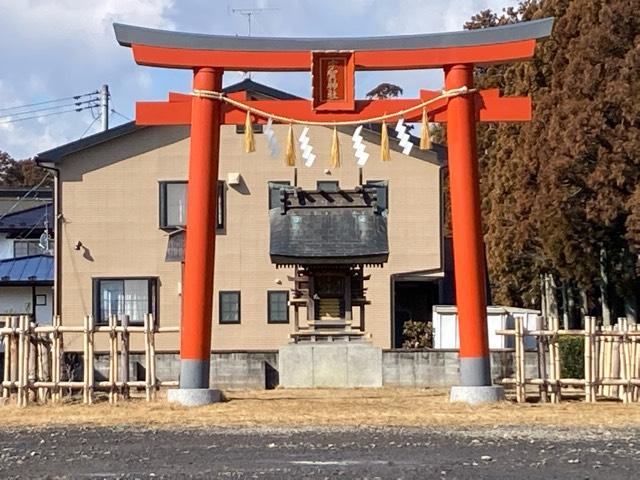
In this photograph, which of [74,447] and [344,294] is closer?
[74,447]

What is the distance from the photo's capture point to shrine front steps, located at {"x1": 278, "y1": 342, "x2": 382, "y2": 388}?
65.3 ft

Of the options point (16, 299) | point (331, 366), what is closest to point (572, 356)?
point (331, 366)

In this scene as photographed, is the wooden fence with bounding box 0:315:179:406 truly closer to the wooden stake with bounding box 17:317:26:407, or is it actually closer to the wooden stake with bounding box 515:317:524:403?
the wooden stake with bounding box 17:317:26:407

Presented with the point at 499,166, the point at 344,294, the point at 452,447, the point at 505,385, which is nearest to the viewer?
the point at 452,447

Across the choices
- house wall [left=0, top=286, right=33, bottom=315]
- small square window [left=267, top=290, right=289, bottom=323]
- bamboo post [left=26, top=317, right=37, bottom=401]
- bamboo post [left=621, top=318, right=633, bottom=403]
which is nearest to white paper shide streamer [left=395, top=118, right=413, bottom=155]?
bamboo post [left=621, top=318, right=633, bottom=403]

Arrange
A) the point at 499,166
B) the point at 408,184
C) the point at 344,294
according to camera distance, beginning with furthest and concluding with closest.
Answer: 1. the point at 499,166
2. the point at 408,184
3. the point at 344,294

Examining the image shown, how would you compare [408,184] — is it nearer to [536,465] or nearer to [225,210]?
[225,210]

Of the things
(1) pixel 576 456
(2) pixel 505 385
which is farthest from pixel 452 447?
(2) pixel 505 385

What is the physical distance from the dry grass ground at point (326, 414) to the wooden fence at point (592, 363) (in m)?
0.40

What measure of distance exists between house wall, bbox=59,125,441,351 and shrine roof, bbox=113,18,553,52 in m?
11.4

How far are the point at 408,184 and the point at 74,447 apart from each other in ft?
56.6

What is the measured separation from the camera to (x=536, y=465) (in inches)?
372

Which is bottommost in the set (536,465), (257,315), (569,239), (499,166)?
(536,465)

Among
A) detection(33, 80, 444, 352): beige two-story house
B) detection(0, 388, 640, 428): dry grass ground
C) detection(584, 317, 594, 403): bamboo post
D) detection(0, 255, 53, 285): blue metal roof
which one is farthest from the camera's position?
detection(0, 255, 53, 285): blue metal roof
